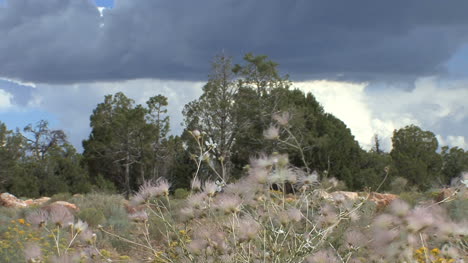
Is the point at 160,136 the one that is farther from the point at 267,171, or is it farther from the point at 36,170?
the point at 267,171

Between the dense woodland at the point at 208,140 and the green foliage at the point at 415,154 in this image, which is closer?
the dense woodland at the point at 208,140

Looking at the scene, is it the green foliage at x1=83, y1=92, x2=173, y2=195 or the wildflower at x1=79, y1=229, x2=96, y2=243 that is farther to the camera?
the green foliage at x1=83, y1=92, x2=173, y2=195

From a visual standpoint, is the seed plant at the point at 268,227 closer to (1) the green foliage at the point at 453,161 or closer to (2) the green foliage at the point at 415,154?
(2) the green foliage at the point at 415,154

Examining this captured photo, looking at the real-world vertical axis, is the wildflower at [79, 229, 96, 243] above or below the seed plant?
below

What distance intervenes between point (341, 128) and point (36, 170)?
15.9 meters

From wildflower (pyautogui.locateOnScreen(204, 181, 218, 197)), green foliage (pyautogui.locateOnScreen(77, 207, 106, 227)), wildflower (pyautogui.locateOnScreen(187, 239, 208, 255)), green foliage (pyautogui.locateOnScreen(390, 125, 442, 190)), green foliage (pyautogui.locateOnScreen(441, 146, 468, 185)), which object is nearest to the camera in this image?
wildflower (pyautogui.locateOnScreen(187, 239, 208, 255))

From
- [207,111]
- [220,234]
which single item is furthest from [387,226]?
[207,111]

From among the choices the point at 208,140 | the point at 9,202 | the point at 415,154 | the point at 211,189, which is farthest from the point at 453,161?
the point at 211,189

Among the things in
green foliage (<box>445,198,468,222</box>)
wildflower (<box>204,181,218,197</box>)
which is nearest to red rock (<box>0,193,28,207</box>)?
green foliage (<box>445,198,468,222</box>)

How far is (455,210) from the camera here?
28.7 feet

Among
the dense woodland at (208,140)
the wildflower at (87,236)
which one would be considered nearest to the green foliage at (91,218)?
the wildflower at (87,236)

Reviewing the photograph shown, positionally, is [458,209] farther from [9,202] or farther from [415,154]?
[415,154]

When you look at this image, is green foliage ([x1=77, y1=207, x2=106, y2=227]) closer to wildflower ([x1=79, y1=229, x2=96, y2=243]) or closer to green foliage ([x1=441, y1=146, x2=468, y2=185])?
wildflower ([x1=79, y1=229, x2=96, y2=243])

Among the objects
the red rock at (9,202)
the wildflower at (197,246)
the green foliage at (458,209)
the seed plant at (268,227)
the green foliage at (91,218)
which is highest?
the seed plant at (268,227)
